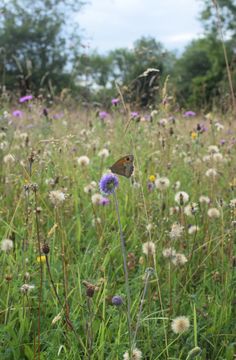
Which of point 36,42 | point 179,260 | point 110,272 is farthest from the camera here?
point 36,42

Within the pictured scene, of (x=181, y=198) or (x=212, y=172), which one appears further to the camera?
(x=212, y=172)

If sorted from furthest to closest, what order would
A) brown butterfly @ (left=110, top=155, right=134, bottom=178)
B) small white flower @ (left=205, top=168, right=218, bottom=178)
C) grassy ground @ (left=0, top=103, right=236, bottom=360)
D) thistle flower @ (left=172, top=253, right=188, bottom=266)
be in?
1. small white flower @ (left=205, top=168, right=218, bottom=178)
2. thistle flower @ (left=172, top=253, right=188, bottom=266)
3. grassy ground @ (left=0, top=103, right=236, bottom=360)
4. brown butterfly @ (left=110, top=155, right=134, bottom=178)

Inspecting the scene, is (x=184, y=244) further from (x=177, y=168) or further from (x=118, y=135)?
(x=118, y=135)

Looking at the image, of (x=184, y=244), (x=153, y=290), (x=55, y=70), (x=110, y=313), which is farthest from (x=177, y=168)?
(x=55, y=70)

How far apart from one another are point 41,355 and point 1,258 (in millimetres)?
536

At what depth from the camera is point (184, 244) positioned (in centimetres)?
205

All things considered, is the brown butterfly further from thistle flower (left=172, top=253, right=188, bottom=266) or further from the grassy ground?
thistle flower (left=172, top=253, right=188, bottom=266)

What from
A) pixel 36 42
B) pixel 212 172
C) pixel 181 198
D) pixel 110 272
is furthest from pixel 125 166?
pixel 36 42

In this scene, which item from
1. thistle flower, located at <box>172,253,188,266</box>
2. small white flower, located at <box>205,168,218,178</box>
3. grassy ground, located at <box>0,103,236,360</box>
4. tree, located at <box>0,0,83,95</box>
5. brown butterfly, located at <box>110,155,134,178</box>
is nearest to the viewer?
brown butterfly, located at <box>110,155,134,178</box>

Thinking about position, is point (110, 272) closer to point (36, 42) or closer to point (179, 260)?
point (179, 260)

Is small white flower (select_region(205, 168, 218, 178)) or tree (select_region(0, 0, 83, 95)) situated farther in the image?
tree (select_region(0, 0, 83, 95))

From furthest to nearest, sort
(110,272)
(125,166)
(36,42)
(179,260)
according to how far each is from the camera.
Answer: (36,42)
(110,272)
(179,260)
(125,166)

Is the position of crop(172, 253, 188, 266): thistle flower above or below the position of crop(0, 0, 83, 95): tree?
below

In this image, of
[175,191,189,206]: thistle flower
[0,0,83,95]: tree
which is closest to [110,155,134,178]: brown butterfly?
[175,191,189,206]: thistle flower
